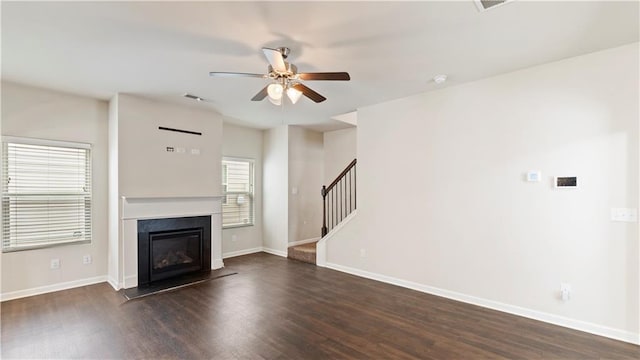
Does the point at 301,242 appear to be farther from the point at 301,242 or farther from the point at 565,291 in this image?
the point at 565,291

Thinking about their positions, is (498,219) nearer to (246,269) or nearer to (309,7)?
(309,7)

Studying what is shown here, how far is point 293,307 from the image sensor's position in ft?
11.6

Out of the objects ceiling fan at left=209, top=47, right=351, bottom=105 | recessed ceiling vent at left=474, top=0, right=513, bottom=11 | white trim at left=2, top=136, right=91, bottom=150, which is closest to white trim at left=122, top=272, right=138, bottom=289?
white trim at left=2, top=136, right=91, bottom=150

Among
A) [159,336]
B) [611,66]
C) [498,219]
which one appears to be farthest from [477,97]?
[159,336]

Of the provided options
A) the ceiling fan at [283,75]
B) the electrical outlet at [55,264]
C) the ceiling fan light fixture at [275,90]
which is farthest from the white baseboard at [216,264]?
the ceiling fan light fixture at [275,90]

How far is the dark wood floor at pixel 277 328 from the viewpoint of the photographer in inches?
102

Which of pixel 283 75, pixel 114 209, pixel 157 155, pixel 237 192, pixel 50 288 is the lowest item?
pixel 50 288

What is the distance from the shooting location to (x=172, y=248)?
4.75 meters

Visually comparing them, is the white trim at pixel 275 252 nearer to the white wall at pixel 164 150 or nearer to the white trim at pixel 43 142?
the white wall at pixel 164 150

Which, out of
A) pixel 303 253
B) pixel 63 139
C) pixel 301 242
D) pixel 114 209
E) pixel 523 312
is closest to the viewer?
pixel 523 312

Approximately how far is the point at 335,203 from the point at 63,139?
491 cm

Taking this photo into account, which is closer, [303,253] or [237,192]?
[303,253]

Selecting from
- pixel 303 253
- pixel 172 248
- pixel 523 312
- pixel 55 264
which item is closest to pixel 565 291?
pixel 523 312

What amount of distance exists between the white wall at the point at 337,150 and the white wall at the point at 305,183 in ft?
0.49
